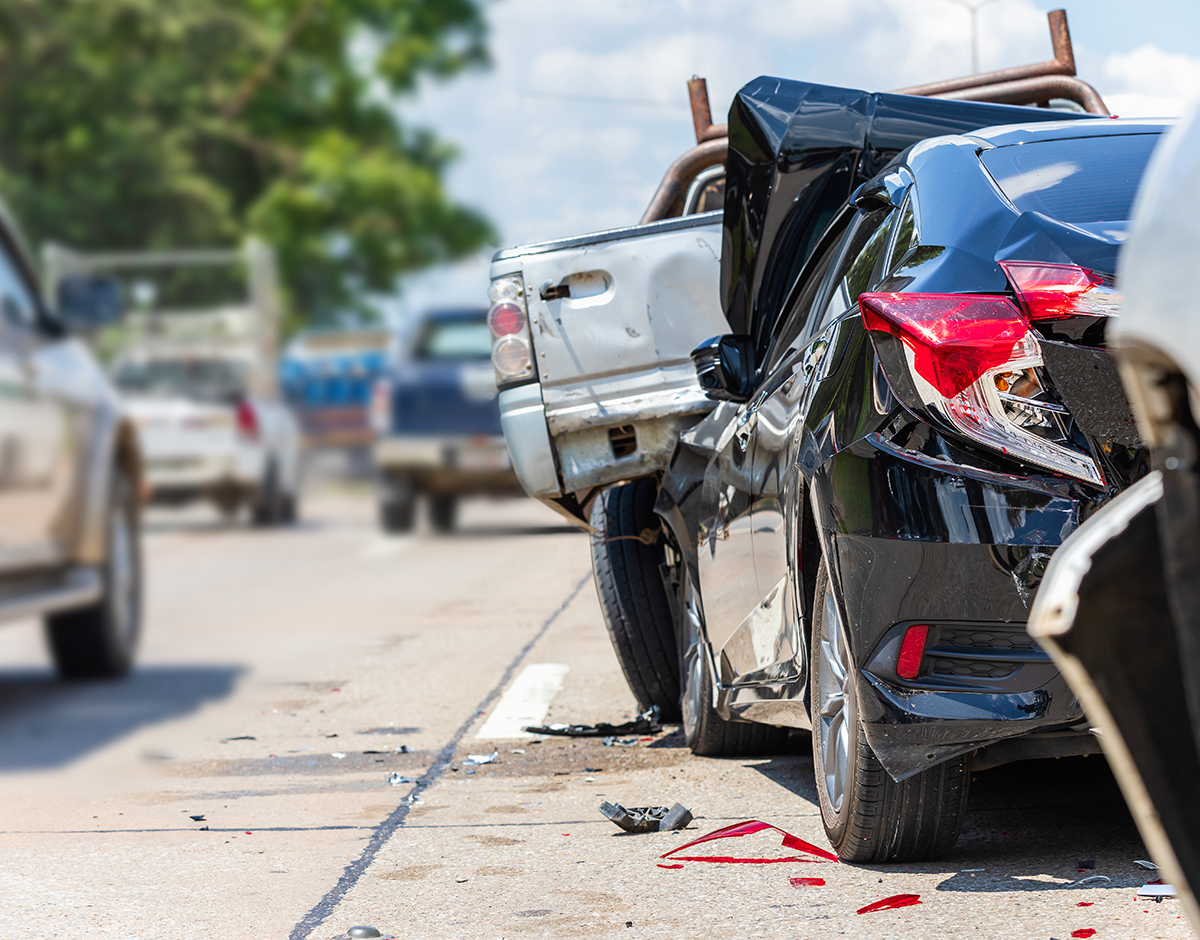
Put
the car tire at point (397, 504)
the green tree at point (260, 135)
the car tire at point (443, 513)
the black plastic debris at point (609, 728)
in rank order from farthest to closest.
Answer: the car tire at point (443, 513) < the car tire at point (397, 504) < the green tree at point (260, 135) < the black plastic debris at point (609, 728)

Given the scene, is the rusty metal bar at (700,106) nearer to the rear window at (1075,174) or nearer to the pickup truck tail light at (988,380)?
the rear window at (1075,174)

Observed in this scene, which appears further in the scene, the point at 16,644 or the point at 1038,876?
the point at 16,644

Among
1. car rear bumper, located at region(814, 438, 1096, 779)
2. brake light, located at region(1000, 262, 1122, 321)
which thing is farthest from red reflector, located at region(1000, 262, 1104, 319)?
car rear bumper, located at region(814, 438, 1096, 779)

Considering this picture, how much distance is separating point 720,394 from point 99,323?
8.98 ft

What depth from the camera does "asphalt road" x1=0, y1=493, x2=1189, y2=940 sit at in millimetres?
3762

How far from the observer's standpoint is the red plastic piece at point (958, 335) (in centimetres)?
344

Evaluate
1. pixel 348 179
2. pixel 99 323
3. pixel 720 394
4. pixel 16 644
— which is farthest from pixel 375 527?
pixel 720 394

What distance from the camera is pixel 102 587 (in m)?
7.20

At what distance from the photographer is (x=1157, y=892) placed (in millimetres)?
3686

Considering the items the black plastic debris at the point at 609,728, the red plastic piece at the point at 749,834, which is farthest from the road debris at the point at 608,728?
the red plastic piece at the point at 749,834

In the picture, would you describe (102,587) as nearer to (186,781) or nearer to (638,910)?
(186,781)

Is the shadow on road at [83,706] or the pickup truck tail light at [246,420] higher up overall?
the pickup truck tail light at [246,420]

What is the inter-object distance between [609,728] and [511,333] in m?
1.52

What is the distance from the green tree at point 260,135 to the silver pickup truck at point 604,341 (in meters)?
7.57
